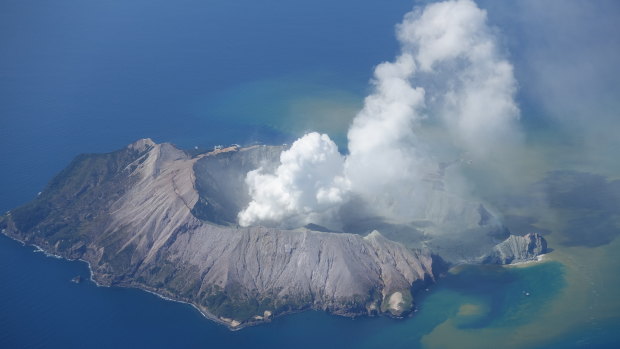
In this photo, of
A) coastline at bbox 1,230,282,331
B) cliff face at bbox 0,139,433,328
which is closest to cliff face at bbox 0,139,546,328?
cliff face at bbox 0,139,433,328

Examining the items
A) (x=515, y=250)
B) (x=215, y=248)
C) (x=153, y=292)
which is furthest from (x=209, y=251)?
(x=515, y=250)

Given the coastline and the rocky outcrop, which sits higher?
the rocky outcrop

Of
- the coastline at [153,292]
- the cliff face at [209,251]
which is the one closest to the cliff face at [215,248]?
the cliff face at [209,251]

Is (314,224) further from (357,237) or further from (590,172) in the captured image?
(590,172)

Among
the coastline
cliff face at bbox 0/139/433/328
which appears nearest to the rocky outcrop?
cliff face at bbox 0/139/433/328

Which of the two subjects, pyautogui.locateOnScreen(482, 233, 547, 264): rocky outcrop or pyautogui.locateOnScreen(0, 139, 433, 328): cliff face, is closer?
pyautogui.locateOnScreen(0, 139, 433, 328): cliff face

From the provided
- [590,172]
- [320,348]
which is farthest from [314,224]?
[590,172]

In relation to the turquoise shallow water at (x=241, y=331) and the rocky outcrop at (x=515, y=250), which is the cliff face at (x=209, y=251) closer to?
the turquoise shallow water at (x=241, y=331)

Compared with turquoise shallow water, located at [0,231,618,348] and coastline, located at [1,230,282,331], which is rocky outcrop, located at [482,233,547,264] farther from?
coastline, located at [1,230,282,331]

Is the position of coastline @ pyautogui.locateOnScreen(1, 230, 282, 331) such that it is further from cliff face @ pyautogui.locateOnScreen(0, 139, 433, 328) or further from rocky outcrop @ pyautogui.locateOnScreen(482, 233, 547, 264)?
rocky outcrop @ pyautogui.locateOnScreen(482, 233, 547, 264)
